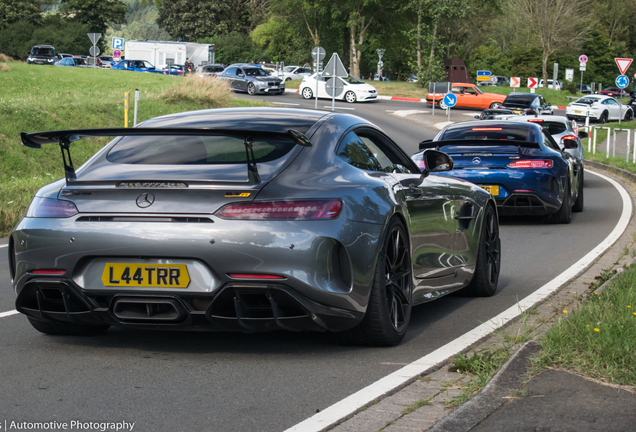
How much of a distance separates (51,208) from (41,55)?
223ft

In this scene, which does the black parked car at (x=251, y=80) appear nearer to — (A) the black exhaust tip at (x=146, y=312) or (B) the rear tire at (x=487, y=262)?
(B) the rear tire at (x=487, y=262)

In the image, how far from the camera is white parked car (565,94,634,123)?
52291 mm

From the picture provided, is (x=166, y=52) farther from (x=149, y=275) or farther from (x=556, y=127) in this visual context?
(x=149, y=275)

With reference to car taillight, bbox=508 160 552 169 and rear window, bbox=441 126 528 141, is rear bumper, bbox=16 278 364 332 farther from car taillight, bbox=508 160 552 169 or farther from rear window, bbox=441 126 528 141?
rear window, bbox=441 126 528 141

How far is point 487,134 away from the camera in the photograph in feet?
39.5

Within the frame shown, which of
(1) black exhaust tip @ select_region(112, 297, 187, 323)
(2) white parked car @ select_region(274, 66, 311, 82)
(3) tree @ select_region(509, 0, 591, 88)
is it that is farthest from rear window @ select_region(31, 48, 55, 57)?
(1) black exhaust tip @ select_region(112, 297, 187, 323)

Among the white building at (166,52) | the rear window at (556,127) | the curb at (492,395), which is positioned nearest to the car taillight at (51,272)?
the curb at (492,395)

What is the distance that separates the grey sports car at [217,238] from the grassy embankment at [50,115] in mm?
6732

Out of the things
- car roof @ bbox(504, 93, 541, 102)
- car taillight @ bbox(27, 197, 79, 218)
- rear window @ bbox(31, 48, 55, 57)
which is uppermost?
rear window @ bbox(31, 48, 55, 57)

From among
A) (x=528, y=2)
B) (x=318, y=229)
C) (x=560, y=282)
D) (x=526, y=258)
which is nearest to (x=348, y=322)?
(x=318, y=229)

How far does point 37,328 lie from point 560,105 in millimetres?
63320

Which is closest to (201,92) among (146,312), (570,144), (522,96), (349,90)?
(522,96)

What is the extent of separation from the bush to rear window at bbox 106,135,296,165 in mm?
26344

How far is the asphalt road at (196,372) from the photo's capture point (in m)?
3.81
